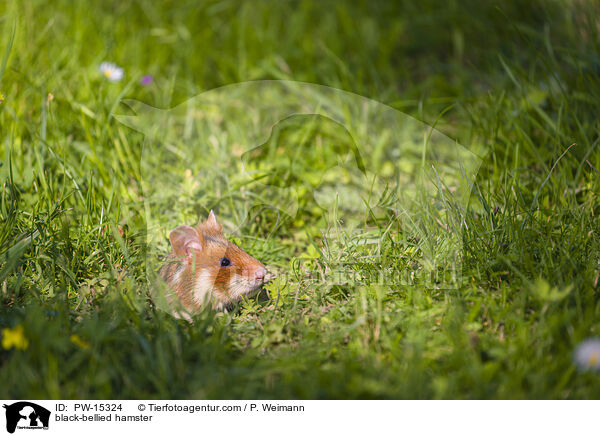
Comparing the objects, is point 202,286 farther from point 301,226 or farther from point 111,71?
point 111,71

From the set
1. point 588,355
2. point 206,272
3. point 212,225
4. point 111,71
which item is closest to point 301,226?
point 212,225

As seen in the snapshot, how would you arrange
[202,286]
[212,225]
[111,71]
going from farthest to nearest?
1. [111,71]
2. [212,225]
3. [202,286]

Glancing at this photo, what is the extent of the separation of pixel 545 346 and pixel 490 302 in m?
0.32

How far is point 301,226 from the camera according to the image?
11.1 feet

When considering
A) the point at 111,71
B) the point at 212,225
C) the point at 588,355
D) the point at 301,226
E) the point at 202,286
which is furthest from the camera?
the point at 111,71

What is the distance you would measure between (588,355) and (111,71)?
12.6 feet

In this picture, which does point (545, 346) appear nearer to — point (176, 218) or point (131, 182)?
point (176, 218)

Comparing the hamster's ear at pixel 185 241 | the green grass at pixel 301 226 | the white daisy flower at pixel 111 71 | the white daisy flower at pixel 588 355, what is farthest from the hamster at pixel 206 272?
the white daisy flower at pixel 111 71

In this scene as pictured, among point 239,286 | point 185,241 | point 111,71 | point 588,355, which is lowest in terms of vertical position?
point 588,355

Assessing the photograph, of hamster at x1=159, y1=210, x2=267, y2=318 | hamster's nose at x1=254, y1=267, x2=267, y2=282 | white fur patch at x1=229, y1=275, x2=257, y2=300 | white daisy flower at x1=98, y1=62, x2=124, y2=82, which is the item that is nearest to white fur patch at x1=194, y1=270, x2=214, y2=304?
hamster at x1=159, y1=210, x2=267, y2=318

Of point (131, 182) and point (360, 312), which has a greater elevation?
point (131, 182)

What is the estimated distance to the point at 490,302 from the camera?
2.45 m

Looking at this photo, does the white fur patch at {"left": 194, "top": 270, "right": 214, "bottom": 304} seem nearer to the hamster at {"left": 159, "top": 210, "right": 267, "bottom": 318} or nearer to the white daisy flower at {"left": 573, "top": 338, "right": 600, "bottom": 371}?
the hamster at {"left": 159, "top": 210, "right": 267, "bottom": 318}
